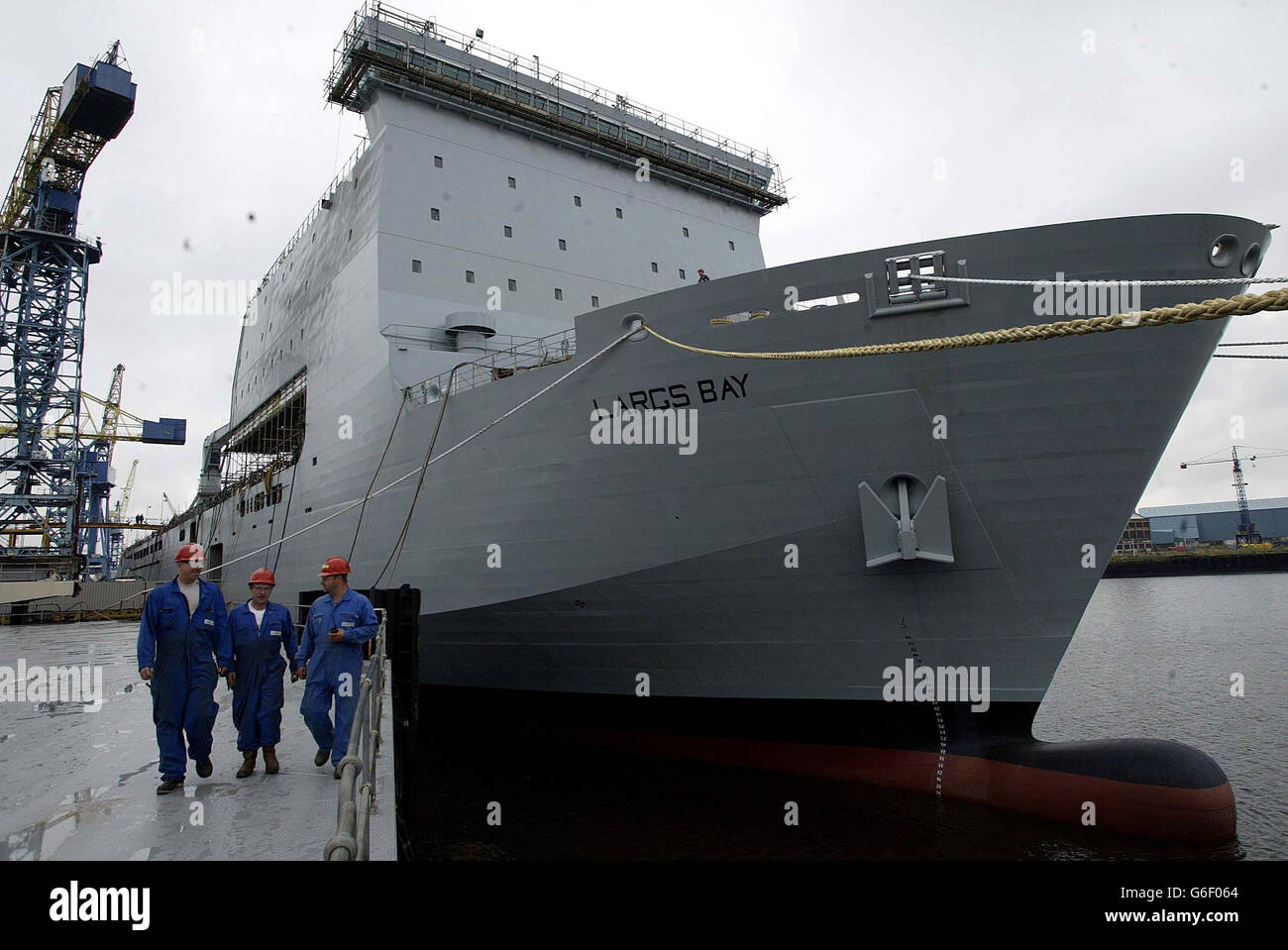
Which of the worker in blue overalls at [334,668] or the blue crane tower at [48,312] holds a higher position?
the blue crane tower at [48,312]

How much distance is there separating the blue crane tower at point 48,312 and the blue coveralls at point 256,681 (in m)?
28.7

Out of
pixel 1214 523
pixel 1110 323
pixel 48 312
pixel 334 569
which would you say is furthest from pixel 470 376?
pixel 1214 523

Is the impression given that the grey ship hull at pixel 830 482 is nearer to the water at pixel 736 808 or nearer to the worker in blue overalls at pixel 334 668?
the water at pixel 736 808

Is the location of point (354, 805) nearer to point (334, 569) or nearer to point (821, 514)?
point (334, 569)

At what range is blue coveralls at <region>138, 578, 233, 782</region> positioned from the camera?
4.04m

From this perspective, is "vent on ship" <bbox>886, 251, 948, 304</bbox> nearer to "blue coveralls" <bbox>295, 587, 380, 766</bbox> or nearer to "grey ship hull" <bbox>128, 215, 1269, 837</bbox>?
"grey ship hull" <bbox>128, 215, 1269, 837</bbox>

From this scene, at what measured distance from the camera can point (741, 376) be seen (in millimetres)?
7023

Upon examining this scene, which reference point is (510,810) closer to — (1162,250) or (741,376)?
(741,376)

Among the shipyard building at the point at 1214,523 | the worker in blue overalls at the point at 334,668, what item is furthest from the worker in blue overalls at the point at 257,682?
the shipyard building at the point at 1214,523

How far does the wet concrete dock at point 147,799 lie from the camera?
322 cm

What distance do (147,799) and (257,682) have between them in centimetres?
78
